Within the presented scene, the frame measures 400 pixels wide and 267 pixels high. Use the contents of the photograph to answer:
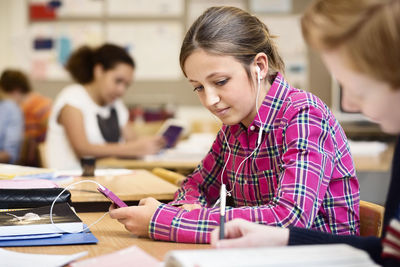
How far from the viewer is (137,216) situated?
1234mm

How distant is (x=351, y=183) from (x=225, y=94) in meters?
0.38

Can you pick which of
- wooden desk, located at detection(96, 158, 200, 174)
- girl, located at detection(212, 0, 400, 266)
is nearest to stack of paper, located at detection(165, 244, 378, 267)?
girl, located at detection(212, 0, 400, 266)

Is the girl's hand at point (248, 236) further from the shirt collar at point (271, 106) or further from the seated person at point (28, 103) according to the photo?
the seated person at point (28, 103)

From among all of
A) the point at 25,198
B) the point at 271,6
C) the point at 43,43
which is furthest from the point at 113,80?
the point at 271,6

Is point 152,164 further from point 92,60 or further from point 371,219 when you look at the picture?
point 371,219

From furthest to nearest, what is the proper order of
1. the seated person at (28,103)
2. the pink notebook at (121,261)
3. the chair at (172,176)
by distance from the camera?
the seated person at (28,103), the chair at (172,176), the pink notebook at (121,261)

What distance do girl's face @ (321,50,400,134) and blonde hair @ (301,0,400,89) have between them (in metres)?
0.01

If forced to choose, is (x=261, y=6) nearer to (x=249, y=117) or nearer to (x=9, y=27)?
(x=9, y=27)

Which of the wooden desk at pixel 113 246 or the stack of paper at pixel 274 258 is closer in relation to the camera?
the stack of paper at pixel 274 258

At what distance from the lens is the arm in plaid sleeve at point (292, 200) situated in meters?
1.17

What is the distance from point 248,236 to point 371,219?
0.50m

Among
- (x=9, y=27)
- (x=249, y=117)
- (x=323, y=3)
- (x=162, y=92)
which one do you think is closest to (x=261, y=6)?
(x=162, y=92)

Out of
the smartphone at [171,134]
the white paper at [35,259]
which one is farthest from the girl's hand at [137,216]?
the smartphone at [171,134]

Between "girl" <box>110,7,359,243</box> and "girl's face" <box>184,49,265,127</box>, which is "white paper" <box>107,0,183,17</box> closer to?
"girl" <box>110,7,359,243</box>
